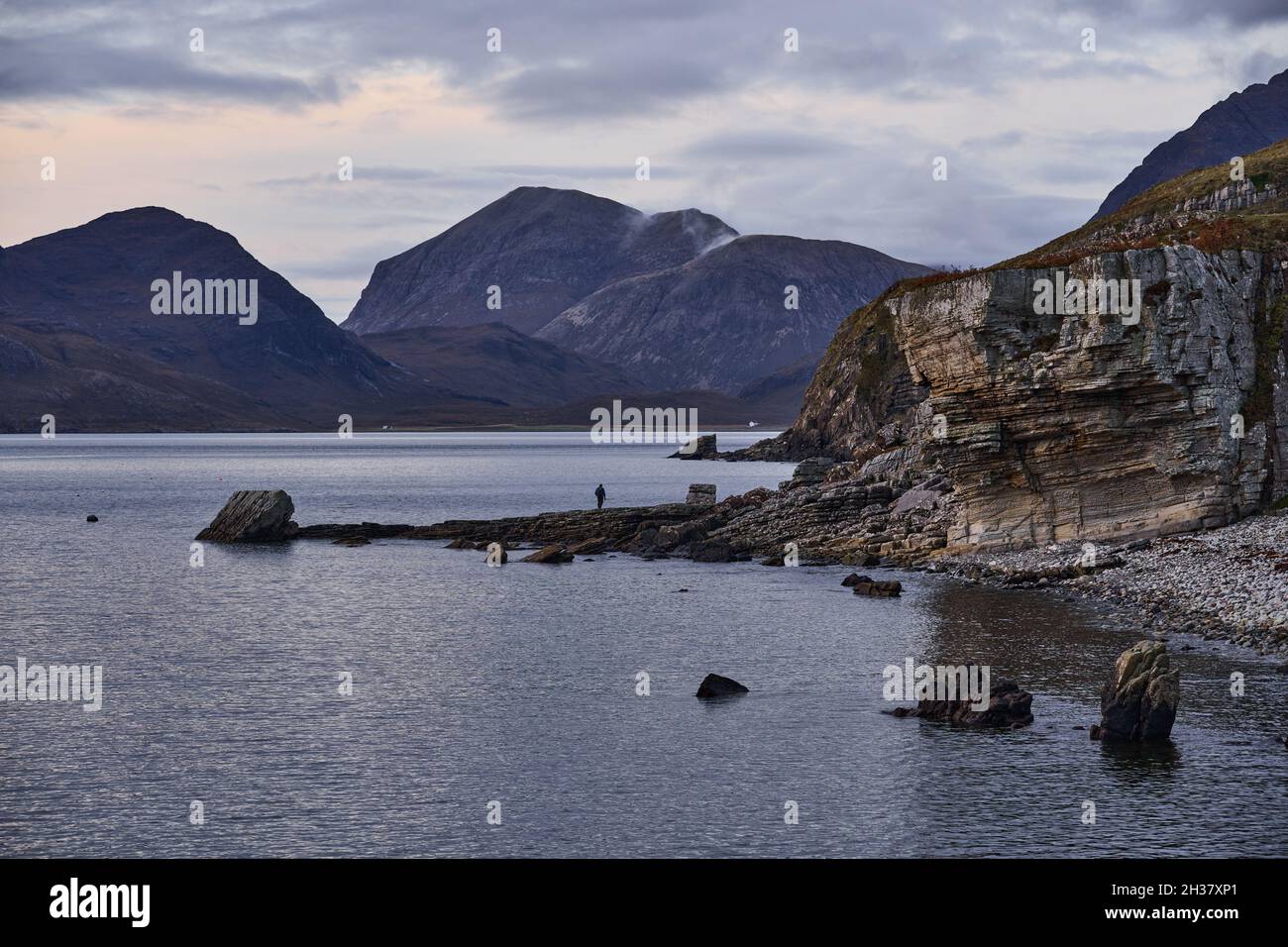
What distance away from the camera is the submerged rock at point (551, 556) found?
81.1 m

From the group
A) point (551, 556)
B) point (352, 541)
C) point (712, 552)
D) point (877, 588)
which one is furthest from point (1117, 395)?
point (352, 541)

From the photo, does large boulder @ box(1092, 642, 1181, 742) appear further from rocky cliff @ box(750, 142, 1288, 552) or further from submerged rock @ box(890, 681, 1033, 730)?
rocky cliff @ box(750, 142, 1288, 552)

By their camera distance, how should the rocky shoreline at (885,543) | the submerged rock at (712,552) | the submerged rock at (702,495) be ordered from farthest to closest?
1. the submerged rock at (702,495)
2. the submerged rock at (712,552)
3. the rocky shoreline at (885,543)

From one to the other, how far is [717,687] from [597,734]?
6.19m

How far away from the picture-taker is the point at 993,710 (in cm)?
3522

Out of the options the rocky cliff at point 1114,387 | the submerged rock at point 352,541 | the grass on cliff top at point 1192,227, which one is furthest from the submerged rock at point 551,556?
the grass on cliff top at point 1192,227

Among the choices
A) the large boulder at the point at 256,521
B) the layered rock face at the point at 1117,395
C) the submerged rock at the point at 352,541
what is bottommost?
the submerged rock at the point at 352,541

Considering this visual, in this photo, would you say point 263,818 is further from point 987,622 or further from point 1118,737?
point 987,622

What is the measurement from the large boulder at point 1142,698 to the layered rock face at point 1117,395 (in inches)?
1150

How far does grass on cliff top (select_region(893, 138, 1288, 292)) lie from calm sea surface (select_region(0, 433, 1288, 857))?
1794cm

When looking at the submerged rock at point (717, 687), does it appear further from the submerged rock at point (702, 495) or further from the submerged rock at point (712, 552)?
the submerged rock at point (702, 495)

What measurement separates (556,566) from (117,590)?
2499cm

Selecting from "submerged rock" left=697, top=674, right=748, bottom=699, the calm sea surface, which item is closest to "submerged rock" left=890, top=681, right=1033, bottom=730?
the calm sea surface

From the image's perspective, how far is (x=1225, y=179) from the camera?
106938 millimetres
